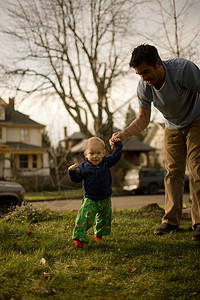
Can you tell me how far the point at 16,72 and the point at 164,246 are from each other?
1218 centimetres

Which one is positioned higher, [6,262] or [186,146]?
[186,146]

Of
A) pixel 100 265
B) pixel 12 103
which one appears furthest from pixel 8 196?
pixel 12 103

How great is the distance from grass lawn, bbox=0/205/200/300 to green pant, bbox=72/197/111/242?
148mm

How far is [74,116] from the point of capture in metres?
16.7

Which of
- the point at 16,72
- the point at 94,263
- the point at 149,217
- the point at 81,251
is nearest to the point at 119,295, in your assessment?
the point at 94,263

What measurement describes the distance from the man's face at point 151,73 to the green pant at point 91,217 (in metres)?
1.42

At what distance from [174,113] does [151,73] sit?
0.64 m

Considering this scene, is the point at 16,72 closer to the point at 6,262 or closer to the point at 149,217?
the point at 149,217

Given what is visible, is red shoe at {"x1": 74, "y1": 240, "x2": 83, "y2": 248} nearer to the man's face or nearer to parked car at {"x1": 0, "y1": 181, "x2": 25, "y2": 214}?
the man's face

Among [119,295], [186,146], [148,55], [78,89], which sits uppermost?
[78,89]

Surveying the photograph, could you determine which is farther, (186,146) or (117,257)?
(186,146)

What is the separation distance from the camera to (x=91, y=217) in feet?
12.1

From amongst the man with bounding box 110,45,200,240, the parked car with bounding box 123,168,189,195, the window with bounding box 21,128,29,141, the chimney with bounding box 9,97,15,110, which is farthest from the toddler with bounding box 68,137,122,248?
the window with bounding box 21,128,29,141

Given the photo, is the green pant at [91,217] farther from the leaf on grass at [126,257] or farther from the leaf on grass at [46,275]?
the leaf on grass at [46,275]
